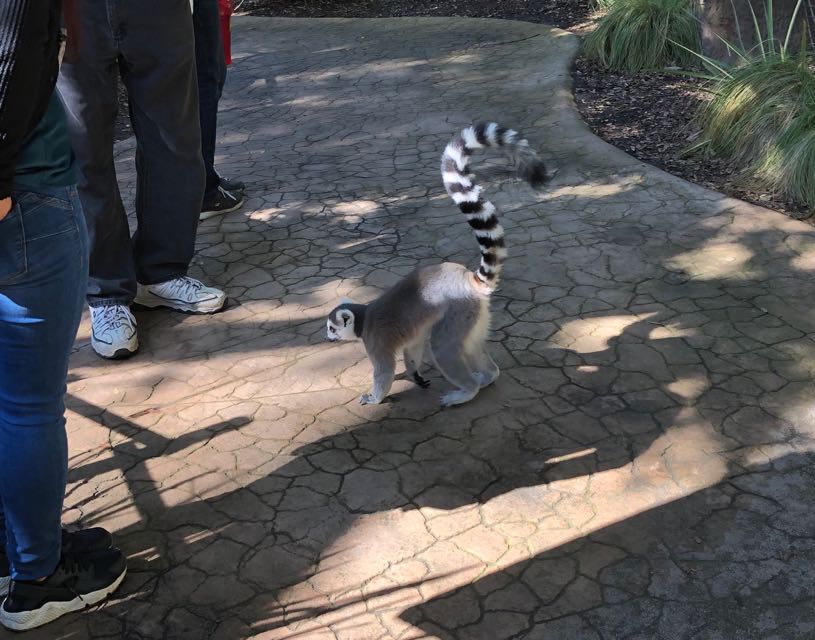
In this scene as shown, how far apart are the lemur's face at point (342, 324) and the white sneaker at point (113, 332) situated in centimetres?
113

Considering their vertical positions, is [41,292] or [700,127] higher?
[41,292]

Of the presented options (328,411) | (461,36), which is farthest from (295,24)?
(328,411)

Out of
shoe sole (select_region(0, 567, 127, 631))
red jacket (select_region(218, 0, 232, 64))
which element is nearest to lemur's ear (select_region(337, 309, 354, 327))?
shoe sole (select_region(0, 567, 127, 631))

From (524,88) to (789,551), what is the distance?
593 centimetres

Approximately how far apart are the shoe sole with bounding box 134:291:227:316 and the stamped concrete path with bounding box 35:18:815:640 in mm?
82

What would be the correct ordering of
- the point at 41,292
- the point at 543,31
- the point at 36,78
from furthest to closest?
the point at 543,31 → the point at 41,292 → the point at 36,78

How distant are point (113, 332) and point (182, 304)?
0.46 m

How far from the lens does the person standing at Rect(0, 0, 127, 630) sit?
6.49ft

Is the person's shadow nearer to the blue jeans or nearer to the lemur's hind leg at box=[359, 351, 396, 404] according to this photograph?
the lemur's hind leg at box=[359, 351, 396, 404]

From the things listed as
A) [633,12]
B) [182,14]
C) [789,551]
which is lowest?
[789,551]

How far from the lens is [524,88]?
798 cm

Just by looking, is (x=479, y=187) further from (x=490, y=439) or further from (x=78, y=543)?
(x=78, y=543)

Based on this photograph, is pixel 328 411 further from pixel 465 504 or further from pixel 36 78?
pixel 36 78

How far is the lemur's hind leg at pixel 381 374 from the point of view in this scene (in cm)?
356
